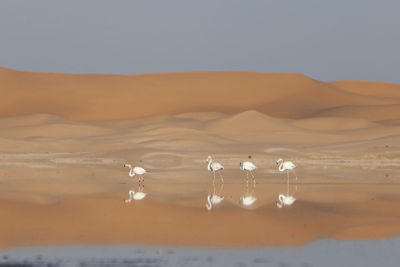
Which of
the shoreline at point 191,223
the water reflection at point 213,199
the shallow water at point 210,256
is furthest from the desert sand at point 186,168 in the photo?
the shallow water at point 210,256

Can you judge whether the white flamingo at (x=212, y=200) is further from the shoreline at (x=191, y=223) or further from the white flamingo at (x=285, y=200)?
the white flamingo at (x=285, y=200)

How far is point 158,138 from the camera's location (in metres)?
43.1

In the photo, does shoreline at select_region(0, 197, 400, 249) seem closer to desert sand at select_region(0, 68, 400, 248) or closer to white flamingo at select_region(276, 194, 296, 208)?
desert sand at select_region(0, 68, 400, 248)

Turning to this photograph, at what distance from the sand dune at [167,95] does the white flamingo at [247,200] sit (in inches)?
2070

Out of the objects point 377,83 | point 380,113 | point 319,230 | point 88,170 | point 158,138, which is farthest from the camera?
point 377,83

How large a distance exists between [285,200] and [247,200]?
2.77ft

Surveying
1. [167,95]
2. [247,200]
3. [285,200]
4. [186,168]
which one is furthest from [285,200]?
[167,95]

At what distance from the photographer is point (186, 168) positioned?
29.2 m

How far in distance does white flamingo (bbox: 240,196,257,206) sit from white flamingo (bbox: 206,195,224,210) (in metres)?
0.49

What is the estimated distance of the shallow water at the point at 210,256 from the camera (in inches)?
401

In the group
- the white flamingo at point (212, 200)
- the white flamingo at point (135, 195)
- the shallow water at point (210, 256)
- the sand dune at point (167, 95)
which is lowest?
the shallow water at point (210, 256)

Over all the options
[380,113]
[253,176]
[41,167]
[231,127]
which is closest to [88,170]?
[41,167]

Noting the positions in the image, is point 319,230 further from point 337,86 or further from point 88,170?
point 337,86

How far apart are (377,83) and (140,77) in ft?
96.7
